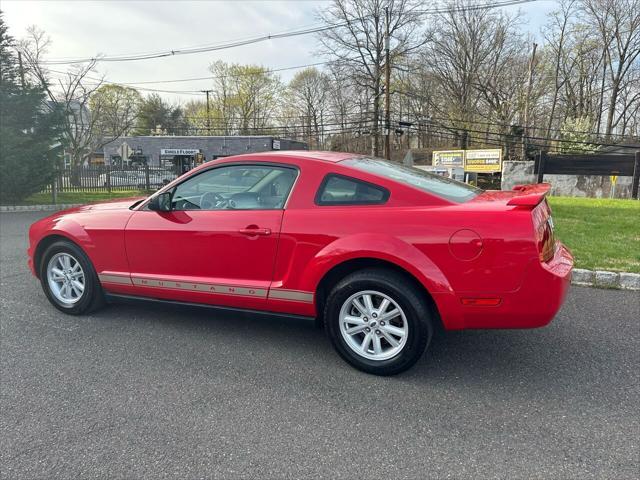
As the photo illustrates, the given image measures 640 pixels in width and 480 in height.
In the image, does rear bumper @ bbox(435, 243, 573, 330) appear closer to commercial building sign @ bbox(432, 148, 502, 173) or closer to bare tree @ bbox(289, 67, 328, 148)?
commercial building sign @ bbox(432, 148, 502, 173)

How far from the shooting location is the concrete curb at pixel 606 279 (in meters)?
4.95

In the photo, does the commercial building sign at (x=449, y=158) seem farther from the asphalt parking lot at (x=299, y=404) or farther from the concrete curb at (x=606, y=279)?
the asphalt parking lot at (x=299, y=404)

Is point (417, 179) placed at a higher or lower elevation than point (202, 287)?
higher

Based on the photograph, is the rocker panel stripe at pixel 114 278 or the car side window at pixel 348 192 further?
the rocker panel stripe at pixel 114 278

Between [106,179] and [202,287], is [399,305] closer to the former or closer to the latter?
[202,287]

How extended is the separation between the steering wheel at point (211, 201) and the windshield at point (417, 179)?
3.58 feet

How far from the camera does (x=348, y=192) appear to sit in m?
3.16

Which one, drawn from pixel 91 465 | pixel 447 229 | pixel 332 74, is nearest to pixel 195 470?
pixel 91 465

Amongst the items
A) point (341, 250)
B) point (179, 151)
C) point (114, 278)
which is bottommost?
point (114, 278)

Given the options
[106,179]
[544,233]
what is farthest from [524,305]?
[106,179]

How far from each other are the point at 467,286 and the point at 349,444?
1210mm

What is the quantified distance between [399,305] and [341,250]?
0.54m

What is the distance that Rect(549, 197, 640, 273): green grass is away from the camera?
18.1 feet

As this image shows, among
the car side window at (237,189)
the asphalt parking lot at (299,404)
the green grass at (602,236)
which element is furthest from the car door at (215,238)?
the green grass at (602,236)
